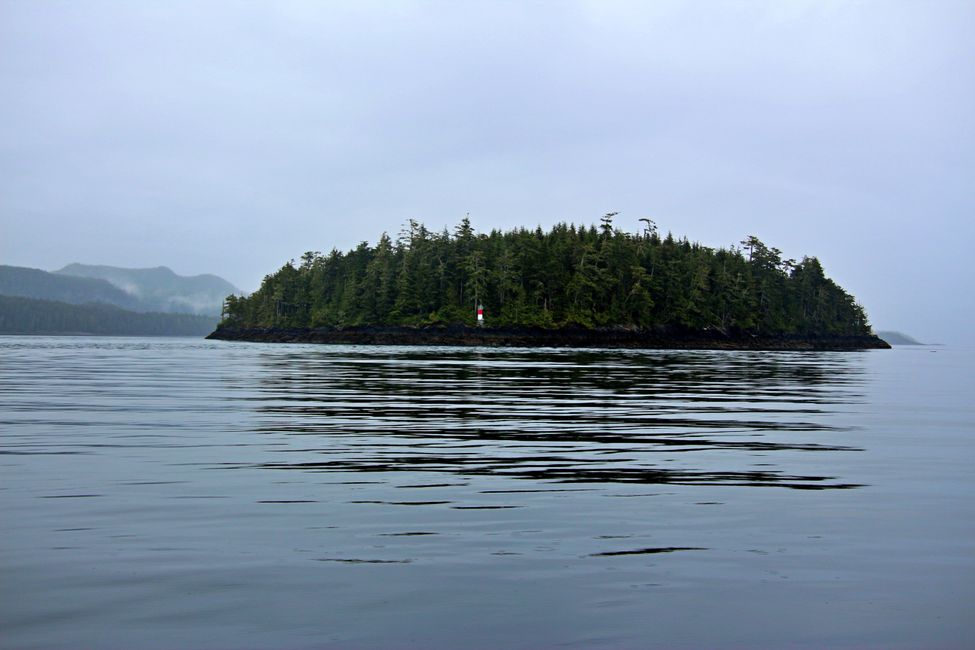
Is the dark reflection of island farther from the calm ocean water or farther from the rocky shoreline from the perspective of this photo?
the rocky shoreline

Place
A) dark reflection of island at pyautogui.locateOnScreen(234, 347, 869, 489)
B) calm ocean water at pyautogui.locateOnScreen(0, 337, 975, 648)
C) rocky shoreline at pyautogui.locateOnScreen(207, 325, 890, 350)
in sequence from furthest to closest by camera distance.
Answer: rocky shoreline at pyautogui.locateOnScreen(207, 325, 890, 350), dark reflection of island at pyautogui.locateOnScreen(234, 347, 869, 489), calm ocean water at pyautogui.locateOnScreen(0, 337, 975, 648)

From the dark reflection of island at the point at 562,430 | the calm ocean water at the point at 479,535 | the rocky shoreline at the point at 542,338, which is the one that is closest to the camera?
the calm ocean water at the point at 479,535

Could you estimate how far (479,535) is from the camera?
30.0ft

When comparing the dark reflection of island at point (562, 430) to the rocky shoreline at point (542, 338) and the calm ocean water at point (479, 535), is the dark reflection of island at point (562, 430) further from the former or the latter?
the rocky shoreline at point (542, 338)

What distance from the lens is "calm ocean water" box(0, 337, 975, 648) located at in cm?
637

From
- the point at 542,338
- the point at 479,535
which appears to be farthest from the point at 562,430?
the point at 542,338

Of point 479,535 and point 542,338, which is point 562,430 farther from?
point 542,338

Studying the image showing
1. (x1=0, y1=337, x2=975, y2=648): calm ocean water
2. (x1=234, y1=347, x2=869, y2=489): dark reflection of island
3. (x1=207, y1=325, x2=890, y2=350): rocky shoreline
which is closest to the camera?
(x1=0, y1=337, x2=975, y2=648): calm ocean water

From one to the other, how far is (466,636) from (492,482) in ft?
21.2

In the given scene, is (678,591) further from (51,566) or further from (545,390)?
(545,390)

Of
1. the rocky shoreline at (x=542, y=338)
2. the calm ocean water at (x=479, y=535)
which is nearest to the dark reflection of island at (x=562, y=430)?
the calm ocean water at (x=479, y=535)

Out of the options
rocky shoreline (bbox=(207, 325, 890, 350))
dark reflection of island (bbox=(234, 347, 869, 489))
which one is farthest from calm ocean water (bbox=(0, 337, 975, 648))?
rocky shoreline (bbox=(207, 325, 890, 350))

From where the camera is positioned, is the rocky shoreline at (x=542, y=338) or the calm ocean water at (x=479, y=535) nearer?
the calm ocean water at (x=479, y=535)

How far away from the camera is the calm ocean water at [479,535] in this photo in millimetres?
6371
